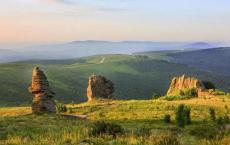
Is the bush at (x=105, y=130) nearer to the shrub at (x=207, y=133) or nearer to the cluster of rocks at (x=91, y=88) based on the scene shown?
the shrub at (x=207, y=133)

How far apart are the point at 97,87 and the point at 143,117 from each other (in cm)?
3826

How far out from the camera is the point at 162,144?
1560 cm

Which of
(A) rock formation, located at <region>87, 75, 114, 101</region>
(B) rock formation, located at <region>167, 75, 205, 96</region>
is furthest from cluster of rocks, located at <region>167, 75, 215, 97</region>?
(A) rock formation, located at <region>87, 75, 114, 101</region>

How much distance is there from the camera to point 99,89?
95.2 meters

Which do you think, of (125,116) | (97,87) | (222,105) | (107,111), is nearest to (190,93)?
(97,87)

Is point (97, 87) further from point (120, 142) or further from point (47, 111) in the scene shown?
point (120, 142)

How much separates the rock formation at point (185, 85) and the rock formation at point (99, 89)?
57.6 ft

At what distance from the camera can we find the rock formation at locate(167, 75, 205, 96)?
337 feet

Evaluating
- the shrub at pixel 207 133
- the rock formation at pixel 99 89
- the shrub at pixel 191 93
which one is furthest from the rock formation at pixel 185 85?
the shrub at pixel 207 133

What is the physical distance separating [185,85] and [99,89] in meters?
27.8

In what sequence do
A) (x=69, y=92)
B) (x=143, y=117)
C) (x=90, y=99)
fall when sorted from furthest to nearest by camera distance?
(x=69, y=92), (x=90, y=99), (x=143, y=117)

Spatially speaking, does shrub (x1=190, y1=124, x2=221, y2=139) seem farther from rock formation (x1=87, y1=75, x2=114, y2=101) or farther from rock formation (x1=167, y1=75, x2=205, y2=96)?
rock formation (x1=167, y1=75, x2=205, y2=96)

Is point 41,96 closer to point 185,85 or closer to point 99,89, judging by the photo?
point 99,89

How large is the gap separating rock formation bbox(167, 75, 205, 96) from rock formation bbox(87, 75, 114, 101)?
17.6 metres
